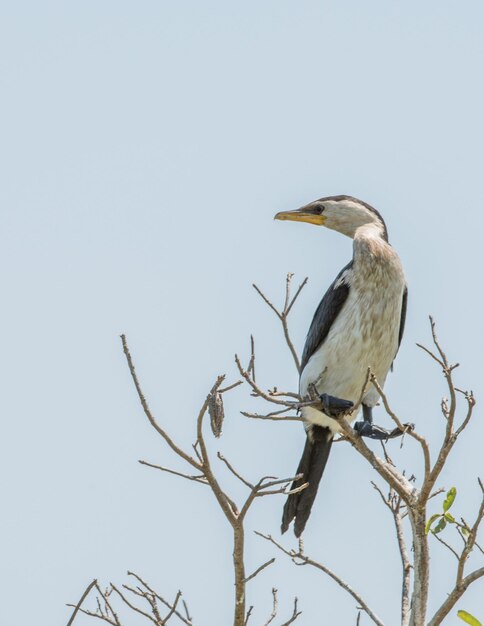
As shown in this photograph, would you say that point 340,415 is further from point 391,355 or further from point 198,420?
point 198,420

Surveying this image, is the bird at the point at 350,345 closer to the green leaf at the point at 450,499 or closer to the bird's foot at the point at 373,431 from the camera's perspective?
the bird's foot at the point at 373,431

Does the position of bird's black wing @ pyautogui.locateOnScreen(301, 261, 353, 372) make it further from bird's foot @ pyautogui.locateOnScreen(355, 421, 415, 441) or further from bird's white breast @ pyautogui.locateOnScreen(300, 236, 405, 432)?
bird's foot @ pyautogui.locateOnScreen(355, 421, 415, 441)

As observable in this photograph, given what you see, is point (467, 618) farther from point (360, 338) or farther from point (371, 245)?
point (371, 245)

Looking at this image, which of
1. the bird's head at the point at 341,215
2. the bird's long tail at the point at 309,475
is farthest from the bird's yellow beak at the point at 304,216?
the bird's long tail at the point at 309,475

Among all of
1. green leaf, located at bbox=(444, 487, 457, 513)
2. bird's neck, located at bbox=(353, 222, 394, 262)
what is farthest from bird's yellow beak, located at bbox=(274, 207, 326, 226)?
green leaf, located at bbox=(444, 487, 457, 513)

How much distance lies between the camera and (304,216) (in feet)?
24.0

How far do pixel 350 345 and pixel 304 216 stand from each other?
135 centimetres

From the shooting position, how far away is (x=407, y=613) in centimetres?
504

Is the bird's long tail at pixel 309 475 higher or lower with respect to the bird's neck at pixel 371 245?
lower

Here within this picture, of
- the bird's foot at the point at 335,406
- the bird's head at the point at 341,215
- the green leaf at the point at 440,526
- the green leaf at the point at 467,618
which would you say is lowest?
the green leaf at the point at 467,618

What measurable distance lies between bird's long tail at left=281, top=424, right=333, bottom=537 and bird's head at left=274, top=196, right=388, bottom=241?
1379mm

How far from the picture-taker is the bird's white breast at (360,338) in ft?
20.7

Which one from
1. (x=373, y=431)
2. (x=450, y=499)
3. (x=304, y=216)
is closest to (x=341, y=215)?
(x=304, y=216)

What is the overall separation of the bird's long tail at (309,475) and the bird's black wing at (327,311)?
1.45ft
